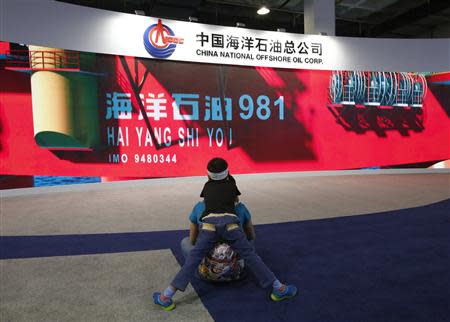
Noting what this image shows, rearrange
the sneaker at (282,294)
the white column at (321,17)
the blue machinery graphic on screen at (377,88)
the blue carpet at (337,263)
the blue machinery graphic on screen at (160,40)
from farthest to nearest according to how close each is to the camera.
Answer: the blue machinery graphic on screen at (377,88) < the white column at (321,17) < the blue machinery graphic on screen at (160,40) < the sneaker at (282,294) < the blue carpet at (337,263)

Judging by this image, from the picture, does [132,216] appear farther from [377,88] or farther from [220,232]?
[377,88]

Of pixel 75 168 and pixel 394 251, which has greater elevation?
pixel 75 168

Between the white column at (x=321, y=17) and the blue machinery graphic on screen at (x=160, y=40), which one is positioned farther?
the white column at (x=321, y=17)

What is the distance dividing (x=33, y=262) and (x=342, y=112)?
794 centimetres

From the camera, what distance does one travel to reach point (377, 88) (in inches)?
370

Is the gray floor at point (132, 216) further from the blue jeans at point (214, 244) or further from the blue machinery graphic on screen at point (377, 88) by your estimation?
the blue machinery graphic on screen at point (377, 88)

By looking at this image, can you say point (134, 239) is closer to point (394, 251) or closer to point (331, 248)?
point (331, 248)

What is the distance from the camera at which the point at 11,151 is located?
6508 mm

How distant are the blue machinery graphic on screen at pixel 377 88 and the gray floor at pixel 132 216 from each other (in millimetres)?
1866

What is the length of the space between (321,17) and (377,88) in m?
2.32

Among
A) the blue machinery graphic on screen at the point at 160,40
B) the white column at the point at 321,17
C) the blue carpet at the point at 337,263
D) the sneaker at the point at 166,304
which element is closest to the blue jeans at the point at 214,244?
the sneaker at the point at 166,304

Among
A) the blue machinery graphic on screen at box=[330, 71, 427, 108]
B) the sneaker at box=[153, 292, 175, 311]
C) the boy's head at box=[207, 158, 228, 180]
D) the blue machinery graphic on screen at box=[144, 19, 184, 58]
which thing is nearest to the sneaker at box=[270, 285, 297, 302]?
the sneaker at box=[153, 292, 175, 311]

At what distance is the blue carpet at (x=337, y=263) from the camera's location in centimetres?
232

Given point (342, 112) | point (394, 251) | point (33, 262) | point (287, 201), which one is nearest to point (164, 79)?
point (287, 201)
